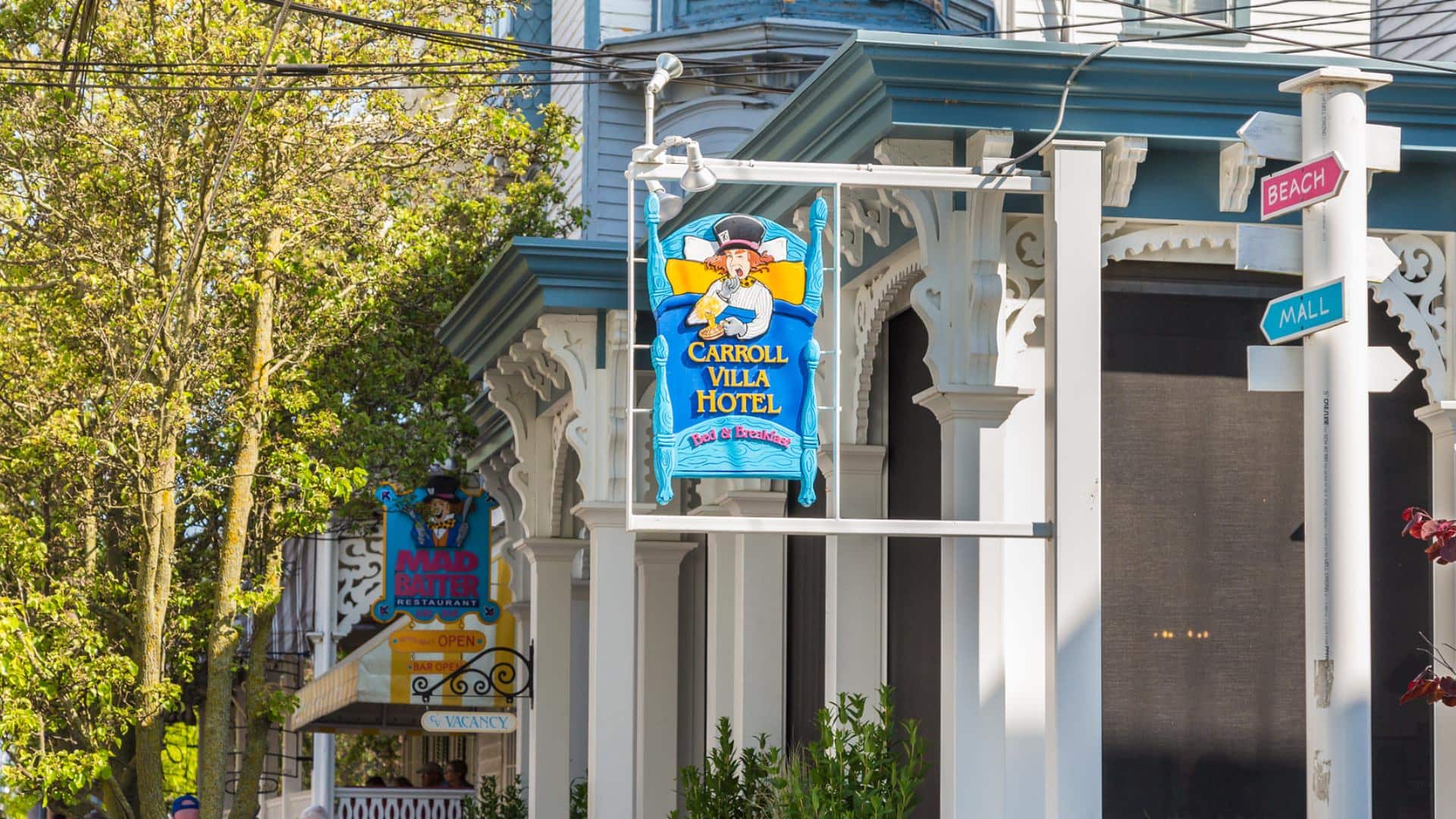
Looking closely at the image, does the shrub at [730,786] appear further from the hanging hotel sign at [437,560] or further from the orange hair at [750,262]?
the hanging hotel sign at [437,560]

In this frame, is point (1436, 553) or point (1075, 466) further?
point (1075, 466)

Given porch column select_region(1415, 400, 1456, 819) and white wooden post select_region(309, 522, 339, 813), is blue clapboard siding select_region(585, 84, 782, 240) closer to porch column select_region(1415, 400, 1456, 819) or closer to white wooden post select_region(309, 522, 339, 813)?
white wooden post select_region(309, 522, 339, 813)

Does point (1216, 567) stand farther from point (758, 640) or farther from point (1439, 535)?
point (758, 640)

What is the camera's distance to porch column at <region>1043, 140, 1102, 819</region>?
318 inches

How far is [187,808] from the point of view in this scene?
15.2m

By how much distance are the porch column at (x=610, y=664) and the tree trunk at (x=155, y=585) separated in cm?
432

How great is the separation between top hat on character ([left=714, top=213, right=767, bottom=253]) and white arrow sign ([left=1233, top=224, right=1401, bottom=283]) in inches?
82.9

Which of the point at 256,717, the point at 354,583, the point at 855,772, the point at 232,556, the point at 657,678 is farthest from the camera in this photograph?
the point at 354,583

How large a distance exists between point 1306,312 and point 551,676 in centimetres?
977

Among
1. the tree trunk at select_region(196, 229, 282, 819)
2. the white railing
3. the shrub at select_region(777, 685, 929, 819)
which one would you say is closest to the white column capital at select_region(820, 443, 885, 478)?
the shrub at select_region(777, 685, 929, 819)

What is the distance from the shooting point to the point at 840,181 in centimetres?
830

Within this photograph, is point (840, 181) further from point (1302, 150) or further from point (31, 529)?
point (31, 529)

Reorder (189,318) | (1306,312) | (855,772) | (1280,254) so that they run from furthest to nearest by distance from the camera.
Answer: (189,318), (855,772), (1280,254), (1306,312)

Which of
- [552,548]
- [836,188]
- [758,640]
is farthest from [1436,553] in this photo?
[552,548]
